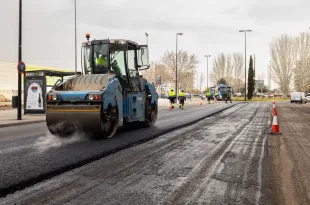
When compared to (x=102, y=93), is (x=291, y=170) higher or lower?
lower

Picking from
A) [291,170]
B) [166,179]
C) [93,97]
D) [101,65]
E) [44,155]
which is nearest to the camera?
[166,179]

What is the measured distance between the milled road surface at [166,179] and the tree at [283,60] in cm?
5776

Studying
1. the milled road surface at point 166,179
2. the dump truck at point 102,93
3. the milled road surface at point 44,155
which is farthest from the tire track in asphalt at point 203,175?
the dump truck at point 102,93

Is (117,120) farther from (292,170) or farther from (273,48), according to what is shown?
(273,48)

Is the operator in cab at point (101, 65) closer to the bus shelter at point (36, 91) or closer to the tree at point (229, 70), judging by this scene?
the bus shelter at point (36, 91)

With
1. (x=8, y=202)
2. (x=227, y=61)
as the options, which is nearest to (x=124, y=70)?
(x=8, y=202)

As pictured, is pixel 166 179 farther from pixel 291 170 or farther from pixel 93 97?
pixel 93 97

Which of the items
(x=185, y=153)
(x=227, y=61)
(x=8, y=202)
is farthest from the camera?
(x=227, y=61)

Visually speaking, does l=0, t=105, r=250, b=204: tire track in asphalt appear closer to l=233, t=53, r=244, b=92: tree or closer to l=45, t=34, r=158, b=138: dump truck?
l=45, t=34, r=158, b=138: dump truck

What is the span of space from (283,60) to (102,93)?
192 ft

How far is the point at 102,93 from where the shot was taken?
7.58m

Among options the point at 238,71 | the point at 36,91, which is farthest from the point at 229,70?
the point at 36,91

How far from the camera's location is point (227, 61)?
79188 mm

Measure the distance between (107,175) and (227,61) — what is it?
77557 mm
